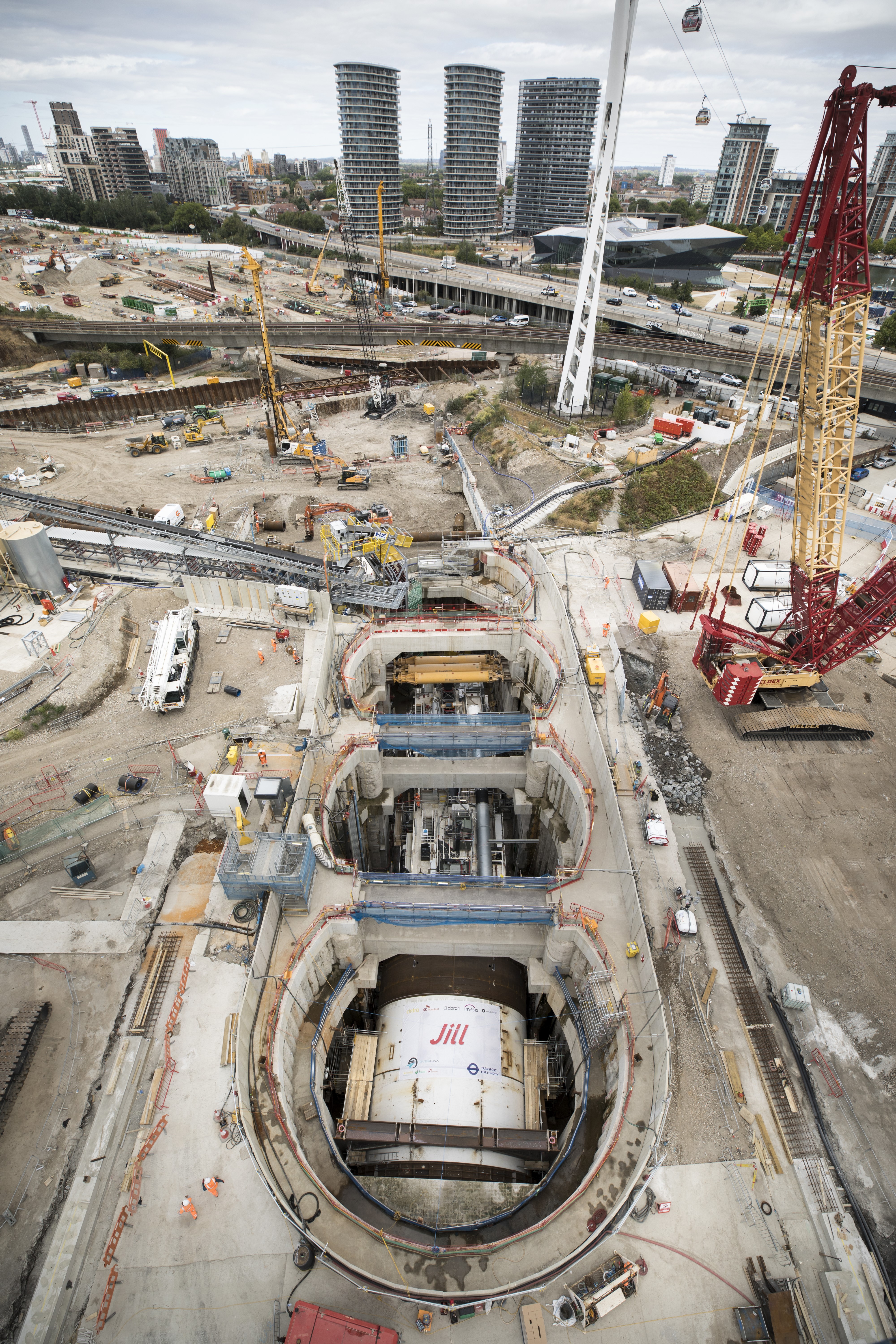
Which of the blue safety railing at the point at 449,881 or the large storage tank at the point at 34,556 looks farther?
the large storage tank at the point at 34,556

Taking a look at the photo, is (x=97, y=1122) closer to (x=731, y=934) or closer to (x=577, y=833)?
(x=577, y=833)

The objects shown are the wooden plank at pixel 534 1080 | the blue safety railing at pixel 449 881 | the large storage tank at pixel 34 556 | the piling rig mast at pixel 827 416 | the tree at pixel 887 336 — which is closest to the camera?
the wooden plank at pixel 534 1080

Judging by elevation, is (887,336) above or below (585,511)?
above

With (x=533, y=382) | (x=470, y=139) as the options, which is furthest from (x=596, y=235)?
(x=470, y=139)

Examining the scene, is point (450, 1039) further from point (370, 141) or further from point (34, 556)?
point (370, 141)

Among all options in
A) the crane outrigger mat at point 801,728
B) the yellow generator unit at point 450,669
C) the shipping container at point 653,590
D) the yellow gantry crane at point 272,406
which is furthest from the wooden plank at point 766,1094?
the yellow gantry crane at point 272,406

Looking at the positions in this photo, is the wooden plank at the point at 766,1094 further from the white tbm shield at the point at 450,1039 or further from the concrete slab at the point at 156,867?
the concrete slab at the point at 156,867
